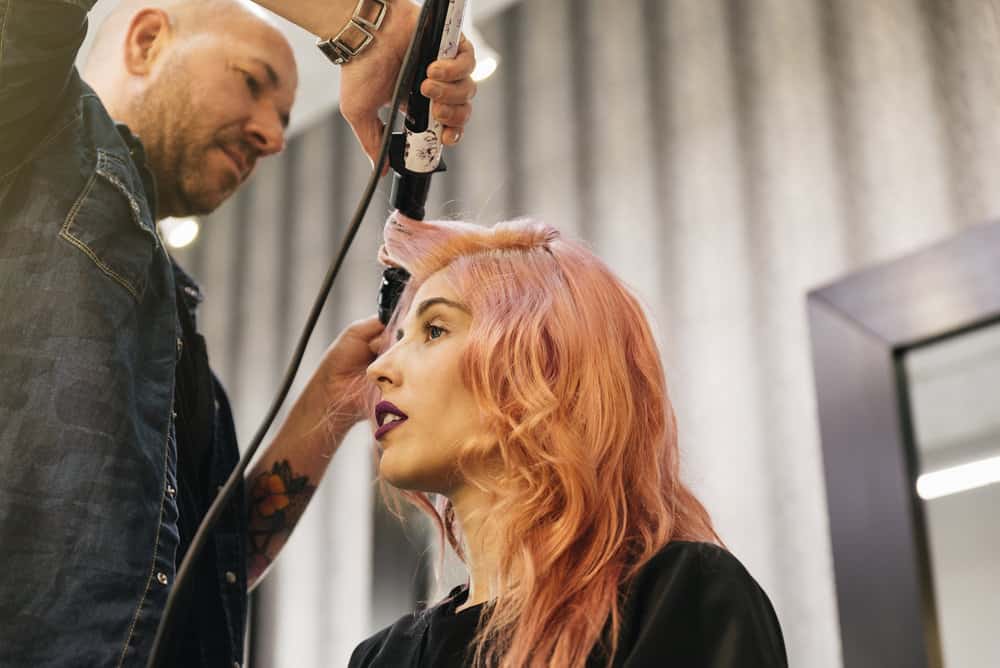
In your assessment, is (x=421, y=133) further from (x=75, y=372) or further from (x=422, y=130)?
(x=75, y=372)

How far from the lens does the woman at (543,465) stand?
1.15m

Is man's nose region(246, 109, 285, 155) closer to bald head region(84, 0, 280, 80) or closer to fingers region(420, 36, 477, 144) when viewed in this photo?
bald head region(84, 0, 280, 80)

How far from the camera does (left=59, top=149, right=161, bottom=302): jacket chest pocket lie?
1198mm

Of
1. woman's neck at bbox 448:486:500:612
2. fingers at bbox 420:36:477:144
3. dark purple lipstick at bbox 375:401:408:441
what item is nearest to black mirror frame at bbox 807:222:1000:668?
woman's neck at bbox 448:486:500:612

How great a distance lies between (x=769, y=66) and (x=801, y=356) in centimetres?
65

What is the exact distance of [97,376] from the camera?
114 centimetres

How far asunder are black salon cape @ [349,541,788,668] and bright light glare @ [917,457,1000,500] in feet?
2.96

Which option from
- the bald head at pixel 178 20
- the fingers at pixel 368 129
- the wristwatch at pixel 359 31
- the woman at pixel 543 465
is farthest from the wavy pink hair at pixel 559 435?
the bald head at pixel 178 20

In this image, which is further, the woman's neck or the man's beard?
the man's beard

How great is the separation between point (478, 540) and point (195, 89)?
2.64 feet

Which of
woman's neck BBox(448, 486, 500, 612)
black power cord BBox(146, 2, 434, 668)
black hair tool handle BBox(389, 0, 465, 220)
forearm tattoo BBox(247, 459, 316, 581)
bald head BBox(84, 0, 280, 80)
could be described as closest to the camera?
black power cord BBox(146, 2, 434, 668)

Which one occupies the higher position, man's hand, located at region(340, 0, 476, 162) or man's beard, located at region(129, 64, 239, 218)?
man's beard, located at region(129, 64, 239, 218)

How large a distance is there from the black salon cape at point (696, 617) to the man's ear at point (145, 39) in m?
1.08

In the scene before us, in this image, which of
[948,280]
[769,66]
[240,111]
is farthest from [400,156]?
[769,66]
